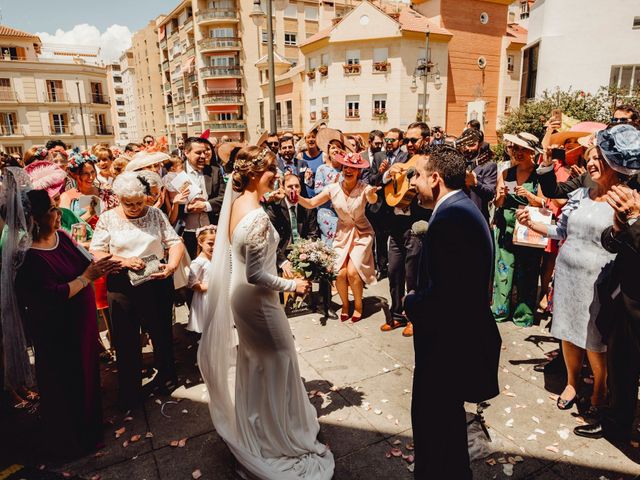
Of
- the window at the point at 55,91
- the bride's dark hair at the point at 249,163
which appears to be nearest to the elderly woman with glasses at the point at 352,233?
the bride's dark hair at the point at 249,163

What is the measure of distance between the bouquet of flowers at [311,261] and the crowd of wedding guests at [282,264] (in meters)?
0.20

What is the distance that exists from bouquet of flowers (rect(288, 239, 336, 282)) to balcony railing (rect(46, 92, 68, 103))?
52.7 meters

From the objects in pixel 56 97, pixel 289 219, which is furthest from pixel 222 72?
pixel 289 219

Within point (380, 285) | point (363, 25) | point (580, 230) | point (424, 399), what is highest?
point (363, 25)

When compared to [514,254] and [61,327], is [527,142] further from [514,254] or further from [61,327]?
[61,327]

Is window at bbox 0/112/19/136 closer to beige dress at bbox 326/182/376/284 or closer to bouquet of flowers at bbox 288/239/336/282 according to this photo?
beige dress at bbox 326/182/376/284

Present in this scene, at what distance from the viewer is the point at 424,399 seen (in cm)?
280

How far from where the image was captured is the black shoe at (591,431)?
11.3 feet

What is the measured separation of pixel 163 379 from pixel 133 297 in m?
0.98

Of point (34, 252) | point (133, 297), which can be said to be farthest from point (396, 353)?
point (34, 252)

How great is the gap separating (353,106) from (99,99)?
3409cm

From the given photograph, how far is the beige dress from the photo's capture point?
568cm

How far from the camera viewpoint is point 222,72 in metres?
46.4

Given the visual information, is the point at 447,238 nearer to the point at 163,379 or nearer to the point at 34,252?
the point at 34,252
